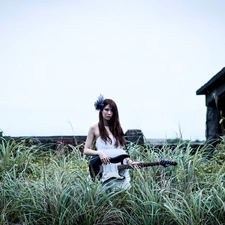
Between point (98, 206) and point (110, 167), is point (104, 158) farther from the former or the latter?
point (98, 206)

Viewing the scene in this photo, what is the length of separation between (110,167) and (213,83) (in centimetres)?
536

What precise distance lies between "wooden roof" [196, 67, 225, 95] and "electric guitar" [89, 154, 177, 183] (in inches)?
175

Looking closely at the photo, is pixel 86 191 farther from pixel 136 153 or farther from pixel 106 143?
pixel 136 153

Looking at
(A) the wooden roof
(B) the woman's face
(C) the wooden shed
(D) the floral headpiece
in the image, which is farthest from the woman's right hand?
(C) the wooden shed

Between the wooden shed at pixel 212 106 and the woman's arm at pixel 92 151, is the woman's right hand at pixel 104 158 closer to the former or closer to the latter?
the woman's arm at pixel 92 151

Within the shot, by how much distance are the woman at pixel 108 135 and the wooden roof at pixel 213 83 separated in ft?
14.0

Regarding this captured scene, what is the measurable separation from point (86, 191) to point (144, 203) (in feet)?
2.07

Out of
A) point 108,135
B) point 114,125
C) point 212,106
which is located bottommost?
point 108,135

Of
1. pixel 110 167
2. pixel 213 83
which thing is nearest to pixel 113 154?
pixel 110 167

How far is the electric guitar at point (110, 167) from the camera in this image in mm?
4484

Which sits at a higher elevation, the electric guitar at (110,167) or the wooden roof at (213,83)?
the wooden roof at (213,83)

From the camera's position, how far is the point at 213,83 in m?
9.16

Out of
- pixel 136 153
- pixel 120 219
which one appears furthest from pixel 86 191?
pixel 136 153

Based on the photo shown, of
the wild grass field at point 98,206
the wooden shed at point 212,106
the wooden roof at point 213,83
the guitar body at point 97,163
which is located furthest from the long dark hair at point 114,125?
the wooden shed at point 212,106
